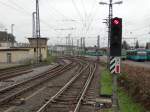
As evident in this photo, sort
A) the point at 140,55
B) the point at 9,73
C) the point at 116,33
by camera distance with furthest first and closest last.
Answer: the point at 140,55 → the point at 9,73 → the point at 116,33

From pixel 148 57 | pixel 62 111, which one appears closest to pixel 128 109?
pixel 62 111

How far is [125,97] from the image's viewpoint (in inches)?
703

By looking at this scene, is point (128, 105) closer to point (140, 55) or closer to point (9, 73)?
point (9, 73)

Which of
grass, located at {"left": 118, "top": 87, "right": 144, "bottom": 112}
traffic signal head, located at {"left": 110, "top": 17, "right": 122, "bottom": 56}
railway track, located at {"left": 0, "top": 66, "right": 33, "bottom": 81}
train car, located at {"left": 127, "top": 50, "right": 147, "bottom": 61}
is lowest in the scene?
railway track, located at {"left": 0, "top": 66, "right": 33, "bottom": 81}

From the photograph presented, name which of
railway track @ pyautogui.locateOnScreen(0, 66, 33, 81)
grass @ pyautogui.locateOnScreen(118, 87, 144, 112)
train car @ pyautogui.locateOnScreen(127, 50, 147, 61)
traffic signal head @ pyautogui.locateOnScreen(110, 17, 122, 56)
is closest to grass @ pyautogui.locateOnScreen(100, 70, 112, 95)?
grass @ pyautogui.locateOnScreen(118, 87, 144, 112)

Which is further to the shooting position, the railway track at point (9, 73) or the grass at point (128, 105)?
the railway track at point (9, 73)

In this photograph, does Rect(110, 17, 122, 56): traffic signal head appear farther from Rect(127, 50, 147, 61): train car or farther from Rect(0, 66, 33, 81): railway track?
Rect(127, 50, 147, 61): train car

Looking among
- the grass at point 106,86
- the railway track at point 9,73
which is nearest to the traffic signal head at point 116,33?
the grass at point 106,86

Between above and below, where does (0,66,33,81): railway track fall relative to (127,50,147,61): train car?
below

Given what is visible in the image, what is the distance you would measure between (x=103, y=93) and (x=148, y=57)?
64.0 m

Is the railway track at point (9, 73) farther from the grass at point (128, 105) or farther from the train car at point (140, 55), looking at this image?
the train car at point (140, 55)

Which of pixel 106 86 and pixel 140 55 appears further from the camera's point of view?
pixel 140 55

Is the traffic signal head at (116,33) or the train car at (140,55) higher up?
the traffic signal head at (116,33)

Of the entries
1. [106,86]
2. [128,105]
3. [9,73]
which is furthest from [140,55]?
[128,105]
